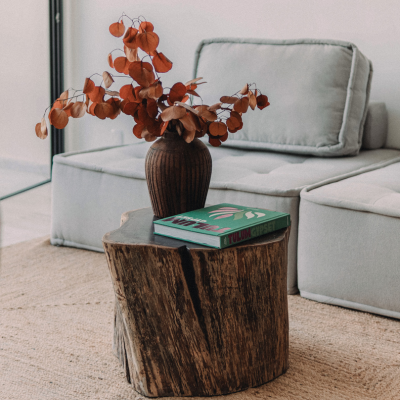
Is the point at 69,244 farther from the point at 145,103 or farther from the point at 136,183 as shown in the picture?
the point at 145,103

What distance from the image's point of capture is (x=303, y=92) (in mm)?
2189

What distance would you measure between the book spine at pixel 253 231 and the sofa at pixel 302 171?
1.36 feet

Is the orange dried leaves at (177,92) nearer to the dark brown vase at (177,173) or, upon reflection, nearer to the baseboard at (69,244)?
the dark brown vase at (177,173)

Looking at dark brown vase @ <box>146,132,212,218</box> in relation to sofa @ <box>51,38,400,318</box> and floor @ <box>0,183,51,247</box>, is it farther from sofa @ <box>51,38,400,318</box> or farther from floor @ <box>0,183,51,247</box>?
floor @ <box>0,183,51,247</box>

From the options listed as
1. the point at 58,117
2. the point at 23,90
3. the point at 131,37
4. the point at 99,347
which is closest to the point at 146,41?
the point at 131,37

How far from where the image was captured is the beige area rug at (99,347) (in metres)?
1.19

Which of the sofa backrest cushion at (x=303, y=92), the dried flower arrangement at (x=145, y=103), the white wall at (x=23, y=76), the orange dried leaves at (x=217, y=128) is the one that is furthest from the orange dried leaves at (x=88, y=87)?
the white wall at (x=23, y=76)

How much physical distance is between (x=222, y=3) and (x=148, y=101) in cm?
180

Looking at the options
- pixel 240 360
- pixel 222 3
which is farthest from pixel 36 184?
pixel 240 360

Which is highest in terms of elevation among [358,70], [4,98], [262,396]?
[358,70]

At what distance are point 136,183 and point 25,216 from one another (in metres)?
0.95

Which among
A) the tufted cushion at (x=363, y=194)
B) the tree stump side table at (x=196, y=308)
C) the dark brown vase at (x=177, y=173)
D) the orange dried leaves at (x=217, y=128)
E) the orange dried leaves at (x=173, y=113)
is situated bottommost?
the tree stump side table at (x=196, y=308)

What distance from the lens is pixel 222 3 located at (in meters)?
2.78

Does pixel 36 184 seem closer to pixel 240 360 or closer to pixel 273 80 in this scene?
pixel 273 80
